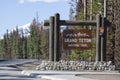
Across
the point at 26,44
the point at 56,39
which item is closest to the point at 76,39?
the point at 56,39

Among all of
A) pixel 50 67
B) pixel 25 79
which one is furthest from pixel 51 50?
pixel 25 79

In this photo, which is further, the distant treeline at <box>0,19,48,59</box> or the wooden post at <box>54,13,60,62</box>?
the distant treeline at <box>0,19,48,59</box>

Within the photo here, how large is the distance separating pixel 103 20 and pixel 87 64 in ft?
11.6

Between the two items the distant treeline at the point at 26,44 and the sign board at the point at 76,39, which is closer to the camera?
the sign board at the point at 76,39

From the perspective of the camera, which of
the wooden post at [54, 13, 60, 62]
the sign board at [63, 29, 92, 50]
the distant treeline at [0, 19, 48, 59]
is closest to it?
the wooden post at [54, 13, 60, 62]

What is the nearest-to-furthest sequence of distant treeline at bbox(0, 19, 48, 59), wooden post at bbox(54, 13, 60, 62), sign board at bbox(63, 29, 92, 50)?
1. wooden post at bbox(54, 13, 60, 62)
2. sign board at bbox(63, 29, 92, 50)
3. distant treeline at bbox(0, 19, 48, 59)

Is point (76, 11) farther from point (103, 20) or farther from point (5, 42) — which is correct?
point (5, 42)

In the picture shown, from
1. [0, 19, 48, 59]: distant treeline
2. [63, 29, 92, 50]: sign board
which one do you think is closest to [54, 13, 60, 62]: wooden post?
[63, 29, 92, 50]: sign board

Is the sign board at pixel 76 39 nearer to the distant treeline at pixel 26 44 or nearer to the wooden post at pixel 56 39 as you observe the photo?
the wooden post at pixel 56 39

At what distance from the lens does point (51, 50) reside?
36375 millimetres

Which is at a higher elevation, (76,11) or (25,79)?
(76,11)

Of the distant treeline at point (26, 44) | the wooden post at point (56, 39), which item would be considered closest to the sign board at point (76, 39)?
the wooden post at point (56, 39)

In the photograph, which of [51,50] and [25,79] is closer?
[25,79]

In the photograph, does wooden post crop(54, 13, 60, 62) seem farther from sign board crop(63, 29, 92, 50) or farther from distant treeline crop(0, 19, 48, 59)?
distant treeline crop(0, 19, 48, 59)
